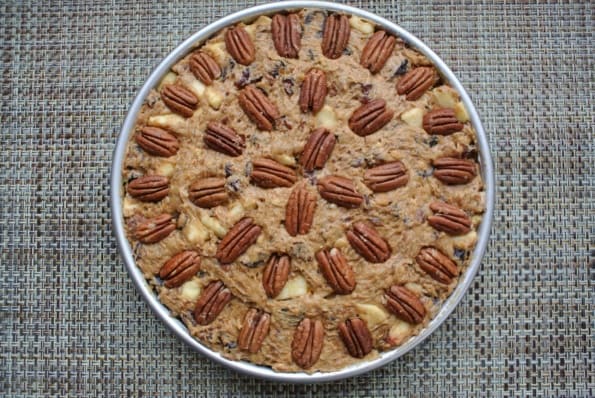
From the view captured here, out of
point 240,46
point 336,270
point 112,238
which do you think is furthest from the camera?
point 112,238

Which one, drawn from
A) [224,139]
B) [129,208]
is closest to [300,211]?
[224,139]

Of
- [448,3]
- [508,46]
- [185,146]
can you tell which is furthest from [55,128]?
[508,46]

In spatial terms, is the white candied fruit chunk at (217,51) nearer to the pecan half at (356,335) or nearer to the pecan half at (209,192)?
the pecan half at (209,192)

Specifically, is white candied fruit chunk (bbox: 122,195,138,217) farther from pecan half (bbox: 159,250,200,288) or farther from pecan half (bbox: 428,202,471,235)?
pecan half (bbox: 428,202,471,235)

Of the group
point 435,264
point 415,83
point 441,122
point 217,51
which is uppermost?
point 217,51

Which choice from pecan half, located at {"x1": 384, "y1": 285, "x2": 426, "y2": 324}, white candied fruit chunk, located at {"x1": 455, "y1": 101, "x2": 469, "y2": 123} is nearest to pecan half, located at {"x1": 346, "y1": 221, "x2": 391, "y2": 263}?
pecan half, located at {"x1": 384, "y1": 285, "x2": 426, "y2": 324}

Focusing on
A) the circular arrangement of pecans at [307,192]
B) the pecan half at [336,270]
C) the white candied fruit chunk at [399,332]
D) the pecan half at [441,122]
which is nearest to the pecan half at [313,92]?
the circular arrangement of pecans at [307,192]

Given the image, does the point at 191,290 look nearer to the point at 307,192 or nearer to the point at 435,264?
the point at 307,192
